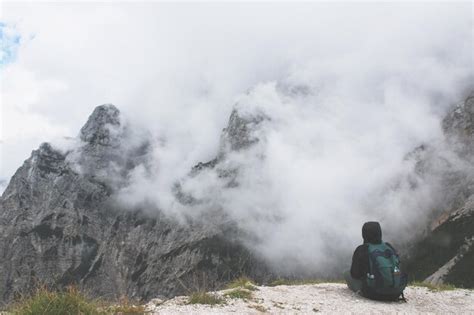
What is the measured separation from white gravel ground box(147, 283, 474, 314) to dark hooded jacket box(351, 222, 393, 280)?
113 centimetres

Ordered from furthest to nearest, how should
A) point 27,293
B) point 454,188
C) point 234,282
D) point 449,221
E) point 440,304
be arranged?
point 454,188 → point 449,221 → point 234,282 → point 440,304 → point 27,293

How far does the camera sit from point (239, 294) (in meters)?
17.2

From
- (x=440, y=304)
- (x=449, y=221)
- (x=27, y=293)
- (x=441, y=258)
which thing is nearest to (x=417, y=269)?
(x=441, y=258)

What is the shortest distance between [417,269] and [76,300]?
528 ft

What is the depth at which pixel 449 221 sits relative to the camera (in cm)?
16525

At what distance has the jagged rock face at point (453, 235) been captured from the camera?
111 m

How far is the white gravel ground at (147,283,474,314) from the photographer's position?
15.0 m

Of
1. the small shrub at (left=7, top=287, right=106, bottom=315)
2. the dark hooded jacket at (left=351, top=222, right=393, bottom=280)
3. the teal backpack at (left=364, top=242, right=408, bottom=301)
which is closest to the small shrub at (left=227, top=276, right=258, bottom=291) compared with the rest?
the dark hooded jacket at (left=351, top=222, right=393, bottom=280)

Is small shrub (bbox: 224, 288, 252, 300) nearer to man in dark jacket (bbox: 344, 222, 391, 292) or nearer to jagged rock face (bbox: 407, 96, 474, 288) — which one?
man in dark jacket (bbox: 344, 222, 391, 292)

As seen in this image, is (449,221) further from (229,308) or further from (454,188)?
(229,308)

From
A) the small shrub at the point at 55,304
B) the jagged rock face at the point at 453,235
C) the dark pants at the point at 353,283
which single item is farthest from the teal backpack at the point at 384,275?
the jagged rock face at the point at 453,235

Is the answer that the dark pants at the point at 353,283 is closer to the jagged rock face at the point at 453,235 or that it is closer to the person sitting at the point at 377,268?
the person sitting at the point at 377,268

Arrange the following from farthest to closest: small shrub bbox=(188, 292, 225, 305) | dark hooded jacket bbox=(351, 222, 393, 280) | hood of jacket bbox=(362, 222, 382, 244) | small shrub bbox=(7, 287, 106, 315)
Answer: hood of jacket bbox=(362, 222, 382, 244) < dark hooded jacket bbox=(351, 222, 393, 280) < small shrub bbox=(188, 292, 225, 305) < small shrub bbox=(7, 287, 106, 315)

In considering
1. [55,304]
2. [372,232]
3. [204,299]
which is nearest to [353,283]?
[372,232]
